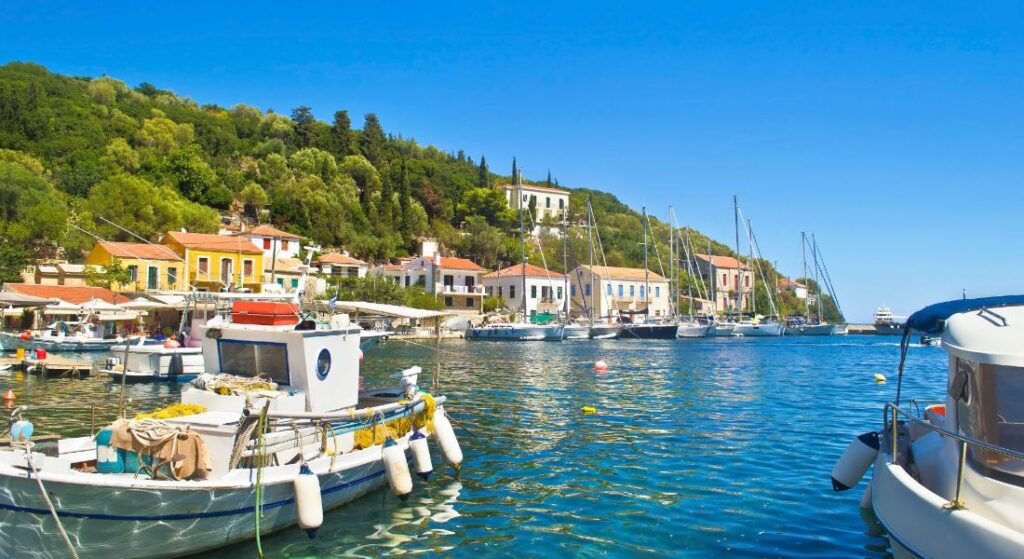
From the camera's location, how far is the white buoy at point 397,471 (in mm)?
10672

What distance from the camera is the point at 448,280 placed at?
247ft

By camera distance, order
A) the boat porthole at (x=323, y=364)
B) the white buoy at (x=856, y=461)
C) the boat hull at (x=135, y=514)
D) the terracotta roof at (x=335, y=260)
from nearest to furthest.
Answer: the boat hull at (x=135, y=514) → the white buoy at (x=856, y=461) → the boat porthole at (x=323, y=364) → the terracotta roof at (x=335, y=260)

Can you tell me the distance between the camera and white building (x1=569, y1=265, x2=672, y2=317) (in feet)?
281

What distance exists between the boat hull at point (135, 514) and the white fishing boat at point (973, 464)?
7261mm

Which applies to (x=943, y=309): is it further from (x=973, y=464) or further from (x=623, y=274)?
(x=623, y=274)

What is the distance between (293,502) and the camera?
9.59m

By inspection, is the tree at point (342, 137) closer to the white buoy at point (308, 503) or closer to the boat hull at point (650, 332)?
the boat hull at point (650, 332)

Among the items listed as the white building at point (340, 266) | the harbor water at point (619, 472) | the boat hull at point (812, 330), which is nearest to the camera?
the harbor water at point (619, 472)

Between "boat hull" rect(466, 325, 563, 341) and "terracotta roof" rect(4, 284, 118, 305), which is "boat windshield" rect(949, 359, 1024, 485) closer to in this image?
"terracotta roof" rect(4, 284, 118, 305)

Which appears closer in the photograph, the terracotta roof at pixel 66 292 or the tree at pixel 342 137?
the terracotta roof at pixel 66 292

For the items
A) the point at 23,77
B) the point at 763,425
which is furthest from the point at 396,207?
the point at 763,425

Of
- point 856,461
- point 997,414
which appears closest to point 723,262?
point 856,461

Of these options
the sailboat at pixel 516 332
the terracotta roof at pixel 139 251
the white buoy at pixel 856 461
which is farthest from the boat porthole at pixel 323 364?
the sailboat at pixel 516 332

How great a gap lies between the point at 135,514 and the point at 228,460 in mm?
1293
